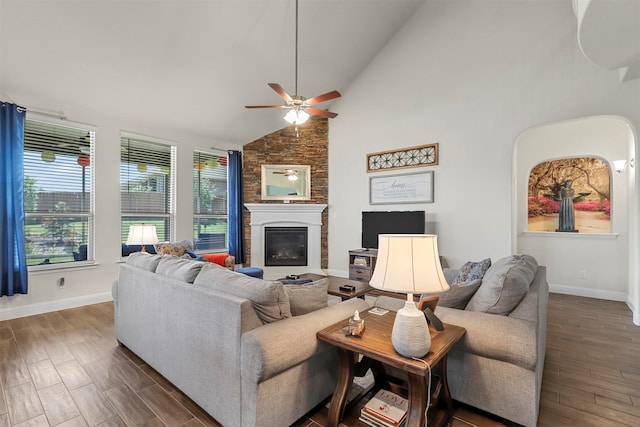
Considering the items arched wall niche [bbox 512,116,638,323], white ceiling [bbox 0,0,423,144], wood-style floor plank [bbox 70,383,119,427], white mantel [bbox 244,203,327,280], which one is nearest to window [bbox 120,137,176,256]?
white ceiling [bbox 0,0,423,144]

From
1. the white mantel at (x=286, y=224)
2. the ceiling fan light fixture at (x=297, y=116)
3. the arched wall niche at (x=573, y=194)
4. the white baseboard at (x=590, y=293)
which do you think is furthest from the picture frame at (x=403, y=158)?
the white baseboard at (x=590, y=293)

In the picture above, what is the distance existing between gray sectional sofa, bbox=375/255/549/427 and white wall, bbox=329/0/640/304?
2.72 metres

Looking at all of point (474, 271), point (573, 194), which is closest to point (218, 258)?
point (474, 271)

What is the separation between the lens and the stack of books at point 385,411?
1.64 metres

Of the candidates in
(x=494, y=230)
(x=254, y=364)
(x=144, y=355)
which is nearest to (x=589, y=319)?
(x=494, y=230)

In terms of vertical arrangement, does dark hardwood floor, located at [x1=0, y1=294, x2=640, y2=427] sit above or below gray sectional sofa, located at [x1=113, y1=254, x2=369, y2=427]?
below

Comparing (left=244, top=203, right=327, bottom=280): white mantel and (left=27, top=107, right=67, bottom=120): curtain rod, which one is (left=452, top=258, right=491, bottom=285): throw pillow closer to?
(left=244, top=203, right=327, bottom=280): white mantel

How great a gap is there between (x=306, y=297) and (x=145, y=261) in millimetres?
1616

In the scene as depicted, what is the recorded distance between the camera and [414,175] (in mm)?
5137

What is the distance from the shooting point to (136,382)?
2260mm

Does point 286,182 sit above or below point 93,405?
above

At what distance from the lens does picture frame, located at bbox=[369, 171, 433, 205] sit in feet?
16.4

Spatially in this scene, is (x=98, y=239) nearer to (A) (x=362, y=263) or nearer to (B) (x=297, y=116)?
(B) (x=297, y=116)

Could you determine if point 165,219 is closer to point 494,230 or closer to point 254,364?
point 254,364
